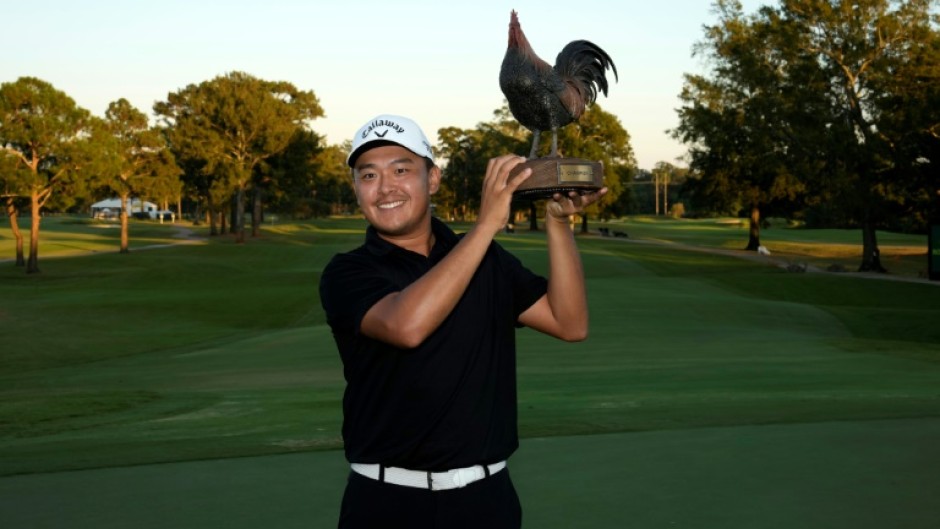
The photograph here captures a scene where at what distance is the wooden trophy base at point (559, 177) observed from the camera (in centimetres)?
374

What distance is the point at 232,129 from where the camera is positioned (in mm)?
87312

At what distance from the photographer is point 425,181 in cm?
377

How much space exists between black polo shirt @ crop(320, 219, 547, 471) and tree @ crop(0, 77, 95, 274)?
159 ft

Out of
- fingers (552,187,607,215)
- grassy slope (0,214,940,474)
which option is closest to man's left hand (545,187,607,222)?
fingers (552,187,607,215)

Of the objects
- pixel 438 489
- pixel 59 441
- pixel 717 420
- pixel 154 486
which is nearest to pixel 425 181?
pixel 438 489

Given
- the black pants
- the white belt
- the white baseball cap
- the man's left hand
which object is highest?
the white baseball cap

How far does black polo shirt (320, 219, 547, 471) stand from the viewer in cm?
349

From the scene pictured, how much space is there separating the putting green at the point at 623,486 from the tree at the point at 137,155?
61283 mm

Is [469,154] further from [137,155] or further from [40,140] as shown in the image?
[40,140]

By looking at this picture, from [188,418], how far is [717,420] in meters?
5.31

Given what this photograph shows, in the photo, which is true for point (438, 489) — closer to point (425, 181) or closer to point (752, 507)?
point (425, 181)

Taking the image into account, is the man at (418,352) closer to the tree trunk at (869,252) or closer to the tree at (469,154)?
the tree trunk at (869,252)

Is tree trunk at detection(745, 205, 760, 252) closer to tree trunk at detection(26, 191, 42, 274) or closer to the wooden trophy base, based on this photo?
tree trunk at detection(26, 191, 42, 274)

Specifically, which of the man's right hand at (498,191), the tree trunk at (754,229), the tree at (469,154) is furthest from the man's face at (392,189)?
the tree at (469,154)
